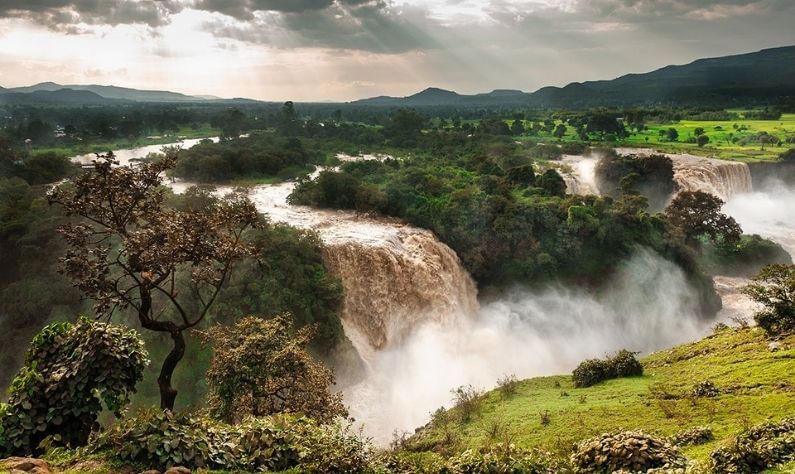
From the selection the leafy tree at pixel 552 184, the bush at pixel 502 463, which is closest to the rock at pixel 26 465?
the bush at pixel 502 463

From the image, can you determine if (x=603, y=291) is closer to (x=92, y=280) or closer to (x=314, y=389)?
(x=314, y=389)

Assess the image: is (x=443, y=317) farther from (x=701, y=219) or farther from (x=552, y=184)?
(x=701, y=219)

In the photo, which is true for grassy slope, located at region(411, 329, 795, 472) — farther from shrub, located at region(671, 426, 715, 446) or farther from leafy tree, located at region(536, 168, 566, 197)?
leafy tree, located at region(536, 168, 566, 197)

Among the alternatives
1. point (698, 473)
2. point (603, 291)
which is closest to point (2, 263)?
point (698, 473)

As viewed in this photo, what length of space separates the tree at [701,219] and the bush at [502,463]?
34.3 m

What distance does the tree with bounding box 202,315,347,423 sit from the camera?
9.87 meters

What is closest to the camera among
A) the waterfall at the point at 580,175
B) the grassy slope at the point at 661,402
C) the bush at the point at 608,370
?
the grassy slope at the point at 661,402

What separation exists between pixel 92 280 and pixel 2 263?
17.5 meters

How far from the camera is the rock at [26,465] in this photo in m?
5.67

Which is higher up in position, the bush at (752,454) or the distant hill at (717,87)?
the distant hill at (717,87)

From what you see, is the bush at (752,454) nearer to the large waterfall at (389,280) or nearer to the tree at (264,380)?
the tree at (264,380)

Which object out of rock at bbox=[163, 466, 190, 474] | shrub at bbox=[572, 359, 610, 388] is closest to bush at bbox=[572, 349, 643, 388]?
shrub at bbox=[572, 359, 610, 388]

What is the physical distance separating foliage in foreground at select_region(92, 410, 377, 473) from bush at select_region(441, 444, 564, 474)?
1177mm

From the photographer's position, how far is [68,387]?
6.91m
